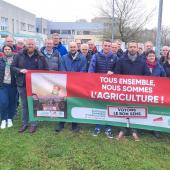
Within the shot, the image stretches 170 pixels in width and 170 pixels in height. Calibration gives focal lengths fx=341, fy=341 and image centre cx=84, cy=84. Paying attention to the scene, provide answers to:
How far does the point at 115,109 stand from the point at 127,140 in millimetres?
695

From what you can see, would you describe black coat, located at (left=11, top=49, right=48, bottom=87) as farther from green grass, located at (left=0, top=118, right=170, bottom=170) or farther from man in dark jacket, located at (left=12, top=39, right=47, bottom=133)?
Result: green grass, located at (left=0, top=118, right=170, bottom=170)

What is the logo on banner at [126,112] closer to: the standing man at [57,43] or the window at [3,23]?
the standing man at [57,43]

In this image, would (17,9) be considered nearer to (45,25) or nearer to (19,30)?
(19,30)

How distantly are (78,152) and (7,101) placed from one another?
8.03 ft

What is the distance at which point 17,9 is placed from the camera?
75.8 metres

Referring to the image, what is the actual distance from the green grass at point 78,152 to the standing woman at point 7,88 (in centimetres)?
50

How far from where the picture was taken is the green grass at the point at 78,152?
574 cm

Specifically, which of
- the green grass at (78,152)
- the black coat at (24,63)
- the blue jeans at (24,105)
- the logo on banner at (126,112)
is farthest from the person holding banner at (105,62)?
the blue jeans at (24,105)

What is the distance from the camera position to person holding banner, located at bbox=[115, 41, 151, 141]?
6.92m

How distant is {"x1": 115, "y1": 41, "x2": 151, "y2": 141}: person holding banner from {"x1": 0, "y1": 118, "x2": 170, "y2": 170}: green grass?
0.55m

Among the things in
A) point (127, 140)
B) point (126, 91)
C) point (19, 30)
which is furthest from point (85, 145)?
point (19, 30)

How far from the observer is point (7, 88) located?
7836 millimetres

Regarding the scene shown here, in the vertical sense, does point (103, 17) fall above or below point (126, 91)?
above

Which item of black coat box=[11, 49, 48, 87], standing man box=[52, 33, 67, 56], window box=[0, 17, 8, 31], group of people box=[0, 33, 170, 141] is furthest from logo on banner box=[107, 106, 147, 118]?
window box=[0, 17, 8, 31]
